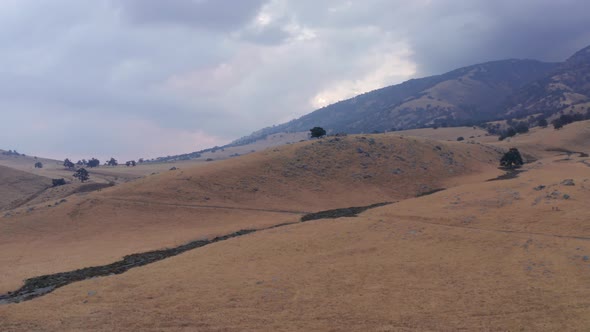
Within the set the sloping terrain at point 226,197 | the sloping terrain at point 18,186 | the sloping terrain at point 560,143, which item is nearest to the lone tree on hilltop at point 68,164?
the sloping terrain at point 18,186

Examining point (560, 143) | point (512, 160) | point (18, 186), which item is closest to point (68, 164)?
point (18, 186)

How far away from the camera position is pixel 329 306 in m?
21.5

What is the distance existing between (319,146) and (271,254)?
55073 millimetres

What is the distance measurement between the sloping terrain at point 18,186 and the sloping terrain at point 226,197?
192 ft

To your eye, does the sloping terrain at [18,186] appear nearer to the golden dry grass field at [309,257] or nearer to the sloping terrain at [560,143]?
the golden dry grass field at [309,257]

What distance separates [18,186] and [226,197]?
87.9 metres

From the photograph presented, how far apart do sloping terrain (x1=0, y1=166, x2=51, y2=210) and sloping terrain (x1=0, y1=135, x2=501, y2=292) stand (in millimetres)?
58584

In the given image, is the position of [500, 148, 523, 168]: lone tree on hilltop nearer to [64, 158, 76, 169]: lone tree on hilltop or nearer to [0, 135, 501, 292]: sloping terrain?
[0, 135, 501, 292]: sloping terrain

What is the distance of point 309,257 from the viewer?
31.3 m

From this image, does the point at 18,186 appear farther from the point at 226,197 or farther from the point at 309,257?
the point at 309,257

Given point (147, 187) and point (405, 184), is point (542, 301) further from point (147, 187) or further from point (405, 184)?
point (147, 187)

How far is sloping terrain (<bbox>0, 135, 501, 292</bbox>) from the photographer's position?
42.6 m

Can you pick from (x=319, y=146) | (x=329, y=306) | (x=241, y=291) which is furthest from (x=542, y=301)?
(x=319, y=146)

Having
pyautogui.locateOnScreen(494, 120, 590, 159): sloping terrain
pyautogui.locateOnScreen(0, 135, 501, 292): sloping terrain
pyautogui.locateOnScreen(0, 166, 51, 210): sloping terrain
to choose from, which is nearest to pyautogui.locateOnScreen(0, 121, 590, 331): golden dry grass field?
pyautogui.locateOnScreen(0, 135, 501, 292): sloping terrain
